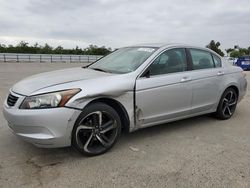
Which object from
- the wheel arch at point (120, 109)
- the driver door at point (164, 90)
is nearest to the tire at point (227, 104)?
the driver door at point (164, 90)

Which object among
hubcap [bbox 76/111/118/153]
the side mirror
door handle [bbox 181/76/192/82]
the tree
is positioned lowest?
hubcap [bbox 76/111/118/153]

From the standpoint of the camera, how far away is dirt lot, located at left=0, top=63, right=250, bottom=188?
2941 mm

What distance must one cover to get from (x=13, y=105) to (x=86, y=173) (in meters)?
1.26

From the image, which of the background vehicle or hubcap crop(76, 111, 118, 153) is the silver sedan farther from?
the background vehicle

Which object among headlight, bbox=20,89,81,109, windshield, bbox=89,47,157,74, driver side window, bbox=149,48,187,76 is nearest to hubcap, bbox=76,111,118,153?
headlight, bbox=20,89,81,109

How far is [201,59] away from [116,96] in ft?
6.75

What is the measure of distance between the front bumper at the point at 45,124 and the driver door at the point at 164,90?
104 cm

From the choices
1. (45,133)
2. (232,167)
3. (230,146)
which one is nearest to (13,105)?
(45,133)

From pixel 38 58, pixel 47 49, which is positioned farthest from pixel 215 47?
pixel 38 58

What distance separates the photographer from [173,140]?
420 cm

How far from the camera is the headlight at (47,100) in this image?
125 inches

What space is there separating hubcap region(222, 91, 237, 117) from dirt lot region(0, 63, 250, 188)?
808mm

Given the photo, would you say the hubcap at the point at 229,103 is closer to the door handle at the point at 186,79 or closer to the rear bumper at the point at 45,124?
the door handle at the point at 186,79

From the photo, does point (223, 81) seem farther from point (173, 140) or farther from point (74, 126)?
point (74, 126)
